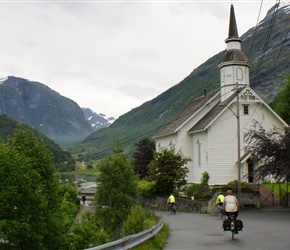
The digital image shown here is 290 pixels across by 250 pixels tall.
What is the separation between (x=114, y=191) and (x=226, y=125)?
16.5 m

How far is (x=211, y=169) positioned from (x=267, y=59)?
161 metres

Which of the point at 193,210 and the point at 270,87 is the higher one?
the point at 270,87

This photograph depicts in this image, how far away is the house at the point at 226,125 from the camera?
1656 inches

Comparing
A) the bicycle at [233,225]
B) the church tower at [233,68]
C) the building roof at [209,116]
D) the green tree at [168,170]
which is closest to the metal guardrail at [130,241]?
the bicycle at [233,225]

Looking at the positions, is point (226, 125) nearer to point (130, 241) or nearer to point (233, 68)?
point (233, 68)

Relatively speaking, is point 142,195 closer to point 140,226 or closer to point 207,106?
point 207,106

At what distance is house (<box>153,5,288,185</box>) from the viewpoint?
4206 centimetres

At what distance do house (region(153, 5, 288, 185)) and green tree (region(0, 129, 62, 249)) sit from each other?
25032mm

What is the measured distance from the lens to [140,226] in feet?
53.8

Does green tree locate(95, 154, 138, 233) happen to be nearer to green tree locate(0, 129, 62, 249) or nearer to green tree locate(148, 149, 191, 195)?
green tree locate(148, 149, 191, 195)

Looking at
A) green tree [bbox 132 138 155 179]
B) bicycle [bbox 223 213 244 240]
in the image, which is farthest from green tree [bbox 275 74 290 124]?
bicycle [bbox 223 213 244 240]

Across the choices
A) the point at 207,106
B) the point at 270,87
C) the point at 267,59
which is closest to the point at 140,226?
the point at 207,106

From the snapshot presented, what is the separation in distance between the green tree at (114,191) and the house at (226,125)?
464 inches

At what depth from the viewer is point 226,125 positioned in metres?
42.5
